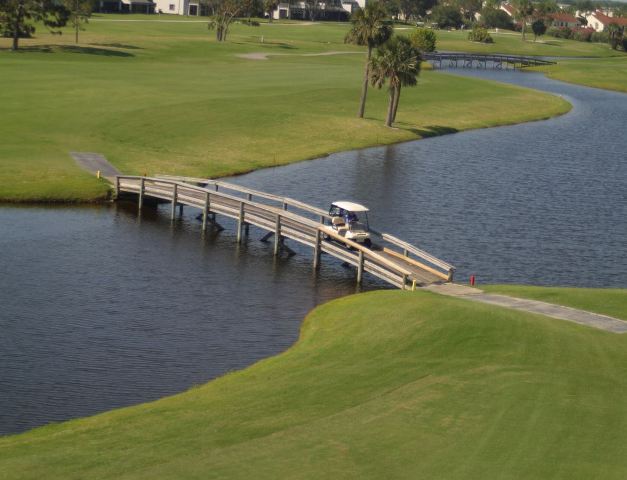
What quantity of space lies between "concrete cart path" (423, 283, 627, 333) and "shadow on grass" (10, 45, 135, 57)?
108811 millimetres

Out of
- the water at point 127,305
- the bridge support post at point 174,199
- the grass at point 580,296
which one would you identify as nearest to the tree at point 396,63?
the bridge support post at point 174,199

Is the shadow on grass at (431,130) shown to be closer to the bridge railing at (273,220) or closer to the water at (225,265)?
the water at (225,265)

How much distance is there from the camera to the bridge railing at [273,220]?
202 ft

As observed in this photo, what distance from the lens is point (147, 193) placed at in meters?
78.6

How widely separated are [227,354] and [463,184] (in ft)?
166

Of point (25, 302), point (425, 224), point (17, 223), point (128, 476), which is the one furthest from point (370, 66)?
point (128, 476)

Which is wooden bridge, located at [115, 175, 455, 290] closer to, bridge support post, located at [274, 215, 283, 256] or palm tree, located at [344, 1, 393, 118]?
bridge support post, located at [274, 215, 283, 256]

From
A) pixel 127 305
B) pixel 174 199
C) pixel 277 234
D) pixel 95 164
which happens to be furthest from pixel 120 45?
pixel 127 305

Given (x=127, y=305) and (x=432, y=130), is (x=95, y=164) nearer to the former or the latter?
(x=127, y=305)

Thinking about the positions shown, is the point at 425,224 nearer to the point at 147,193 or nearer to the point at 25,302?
the point at 147,193

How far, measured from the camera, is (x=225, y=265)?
6506 cm

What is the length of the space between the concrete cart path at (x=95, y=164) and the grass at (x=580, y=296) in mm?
35679

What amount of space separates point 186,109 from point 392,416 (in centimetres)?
8156

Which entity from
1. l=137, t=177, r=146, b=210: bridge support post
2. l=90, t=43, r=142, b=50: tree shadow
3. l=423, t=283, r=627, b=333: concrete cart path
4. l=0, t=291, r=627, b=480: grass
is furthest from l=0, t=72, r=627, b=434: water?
l=90, t=43, r=142, b=50: tree shadow
